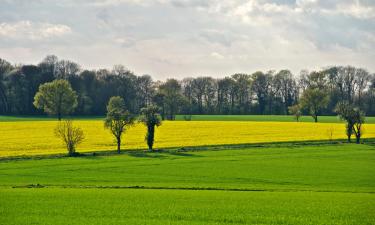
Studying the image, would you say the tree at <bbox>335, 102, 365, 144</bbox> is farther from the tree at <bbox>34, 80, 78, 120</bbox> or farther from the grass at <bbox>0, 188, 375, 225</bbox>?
the tree at <bbox>34, 80, 78, 120</bbox>

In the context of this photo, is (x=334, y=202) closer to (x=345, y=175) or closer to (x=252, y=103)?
(x=345, y=175)

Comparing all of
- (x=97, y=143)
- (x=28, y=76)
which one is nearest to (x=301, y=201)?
(x=97, y=143)

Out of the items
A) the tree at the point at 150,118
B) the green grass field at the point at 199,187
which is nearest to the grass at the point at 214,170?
the green grass field at the point at 199,187

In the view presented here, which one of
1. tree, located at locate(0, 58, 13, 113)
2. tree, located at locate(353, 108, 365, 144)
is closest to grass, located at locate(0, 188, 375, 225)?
tree, located at locate(353, 108, 365, 144)

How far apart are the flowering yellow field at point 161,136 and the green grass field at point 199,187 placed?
7350 millimetres

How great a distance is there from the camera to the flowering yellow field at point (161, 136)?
197ft

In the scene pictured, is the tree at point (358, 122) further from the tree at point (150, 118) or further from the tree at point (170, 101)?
the tree at point (170, 101)

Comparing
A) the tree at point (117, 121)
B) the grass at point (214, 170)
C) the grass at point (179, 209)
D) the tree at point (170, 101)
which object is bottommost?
the grass at point (214, 170)

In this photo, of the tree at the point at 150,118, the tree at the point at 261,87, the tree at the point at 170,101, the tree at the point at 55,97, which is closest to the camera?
the tree at the point at 150,118

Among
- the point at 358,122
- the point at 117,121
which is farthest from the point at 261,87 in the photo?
the point at 117,121

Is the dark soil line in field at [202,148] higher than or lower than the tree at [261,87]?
lower

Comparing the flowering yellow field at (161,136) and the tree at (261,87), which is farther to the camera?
the tree at (261,87)

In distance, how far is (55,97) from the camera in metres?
105

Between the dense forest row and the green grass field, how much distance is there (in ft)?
236
